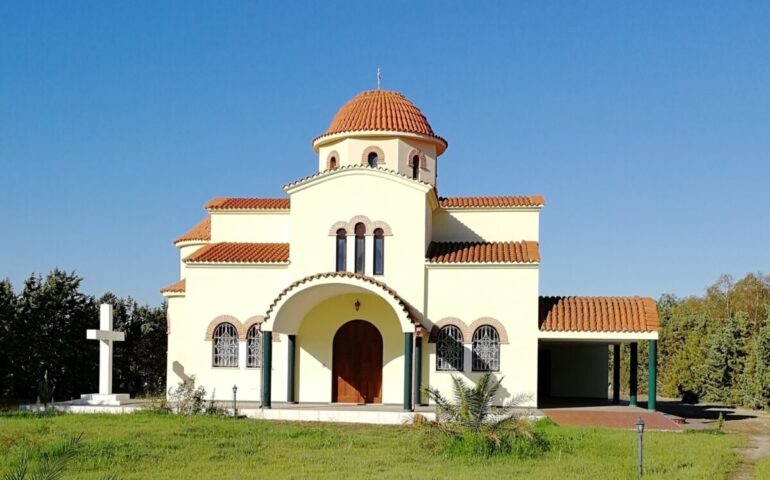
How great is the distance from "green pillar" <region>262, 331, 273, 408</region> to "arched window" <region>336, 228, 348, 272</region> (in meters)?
2.84

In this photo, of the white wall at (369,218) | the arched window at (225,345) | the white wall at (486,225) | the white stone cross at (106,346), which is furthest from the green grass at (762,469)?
the white stone cross at (106,346)

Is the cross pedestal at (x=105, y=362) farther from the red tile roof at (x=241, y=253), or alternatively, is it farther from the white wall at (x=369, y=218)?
the white wall at (x=369, y=218)

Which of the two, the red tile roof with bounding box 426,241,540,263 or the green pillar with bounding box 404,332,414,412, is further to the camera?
the red tile roof with bounding box 426,241,540,263

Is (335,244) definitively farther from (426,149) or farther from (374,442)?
(374,442)

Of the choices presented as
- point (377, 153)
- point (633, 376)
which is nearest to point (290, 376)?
point (377, 153)

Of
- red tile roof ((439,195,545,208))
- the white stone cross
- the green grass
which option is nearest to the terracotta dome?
red tile roof ((439,195,545,208))

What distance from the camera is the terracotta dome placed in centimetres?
2567

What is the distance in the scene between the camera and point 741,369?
1297 inches

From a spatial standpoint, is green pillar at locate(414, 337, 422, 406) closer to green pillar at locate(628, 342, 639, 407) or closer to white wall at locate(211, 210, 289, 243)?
white wall at locate(211, 210, 289, 243)

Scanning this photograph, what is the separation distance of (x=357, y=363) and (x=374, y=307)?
1.68m

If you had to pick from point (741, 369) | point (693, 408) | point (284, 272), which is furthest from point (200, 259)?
point (741, 369)

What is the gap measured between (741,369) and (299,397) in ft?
62.9

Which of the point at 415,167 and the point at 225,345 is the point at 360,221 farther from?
the point at 225,345

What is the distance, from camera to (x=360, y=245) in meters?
23.4
